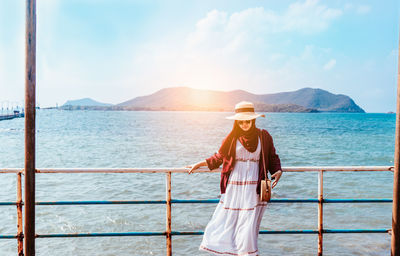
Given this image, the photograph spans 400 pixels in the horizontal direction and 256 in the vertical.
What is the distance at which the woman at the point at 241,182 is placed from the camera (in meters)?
3.13

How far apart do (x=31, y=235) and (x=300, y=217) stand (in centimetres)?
879

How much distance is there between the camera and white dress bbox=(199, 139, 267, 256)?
3125 millimetres

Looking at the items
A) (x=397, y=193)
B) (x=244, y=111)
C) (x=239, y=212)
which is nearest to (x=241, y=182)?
(x=239, y=212)

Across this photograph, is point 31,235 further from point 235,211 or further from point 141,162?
point 141,162

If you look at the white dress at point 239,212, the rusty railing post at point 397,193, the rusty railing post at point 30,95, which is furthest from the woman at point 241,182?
the rusty railing post at point 30,95

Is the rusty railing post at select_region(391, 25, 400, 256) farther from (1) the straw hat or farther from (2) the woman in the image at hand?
(1) the straw hat

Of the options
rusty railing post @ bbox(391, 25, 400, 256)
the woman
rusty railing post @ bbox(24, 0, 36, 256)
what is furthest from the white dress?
rusty railing post @ bbox(24, 0, 36, 256)

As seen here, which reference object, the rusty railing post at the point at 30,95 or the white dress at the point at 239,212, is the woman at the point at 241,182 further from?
the rusty railing post at the point at 30,95

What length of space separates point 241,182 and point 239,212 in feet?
0.85

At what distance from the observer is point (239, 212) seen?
318 cm

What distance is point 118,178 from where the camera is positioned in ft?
57.1

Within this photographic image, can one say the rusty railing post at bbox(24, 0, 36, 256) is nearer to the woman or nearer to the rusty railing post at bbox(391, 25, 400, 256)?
the woman

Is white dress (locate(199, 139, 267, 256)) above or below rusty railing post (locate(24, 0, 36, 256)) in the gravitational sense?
below

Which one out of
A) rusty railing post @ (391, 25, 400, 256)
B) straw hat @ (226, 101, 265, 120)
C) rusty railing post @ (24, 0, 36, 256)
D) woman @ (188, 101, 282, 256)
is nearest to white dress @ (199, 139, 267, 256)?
woman @ (188, 101, 282, 256)
